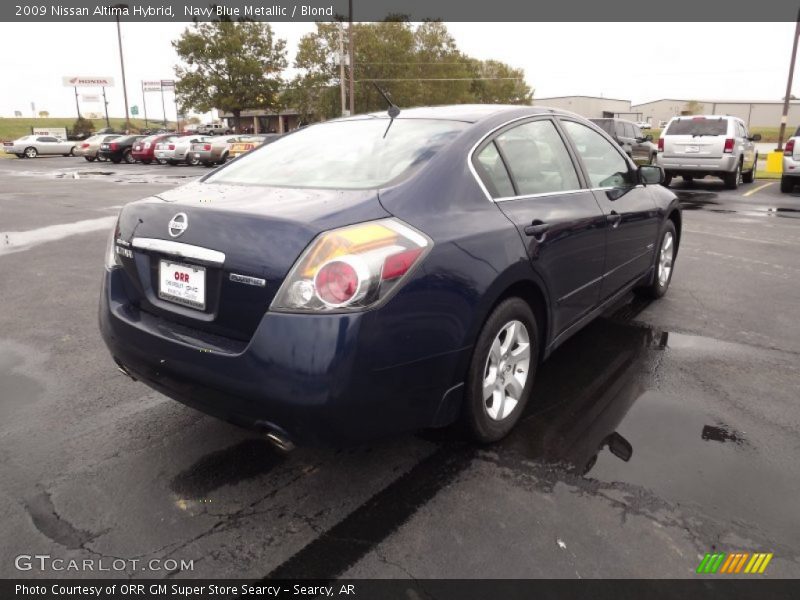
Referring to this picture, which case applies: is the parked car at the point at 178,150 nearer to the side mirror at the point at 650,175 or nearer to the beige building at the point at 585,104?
the side mirror at the point at 650,175

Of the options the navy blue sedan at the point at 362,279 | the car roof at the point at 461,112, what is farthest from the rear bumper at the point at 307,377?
the car roof at the point at 461,112

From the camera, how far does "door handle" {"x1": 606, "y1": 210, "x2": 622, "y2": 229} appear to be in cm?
377

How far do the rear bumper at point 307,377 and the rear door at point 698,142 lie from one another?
1392cm

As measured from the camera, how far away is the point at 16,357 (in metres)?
4.07

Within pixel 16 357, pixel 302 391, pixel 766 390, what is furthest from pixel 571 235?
pixel 16 357

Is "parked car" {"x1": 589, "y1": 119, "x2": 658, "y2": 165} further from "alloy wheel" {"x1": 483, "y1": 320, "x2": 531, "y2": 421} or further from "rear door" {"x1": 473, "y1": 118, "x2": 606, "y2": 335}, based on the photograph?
"alloy wheel" {"x1": 483, "y1": 320, "x2": 531, "y2": 421}

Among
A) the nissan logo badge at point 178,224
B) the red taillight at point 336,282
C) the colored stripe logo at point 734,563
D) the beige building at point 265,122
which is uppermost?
the beige building at point 265,122

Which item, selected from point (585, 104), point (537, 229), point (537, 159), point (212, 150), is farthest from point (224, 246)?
point (585, 104)

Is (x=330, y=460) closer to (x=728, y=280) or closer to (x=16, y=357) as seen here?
(x=16, y=357)

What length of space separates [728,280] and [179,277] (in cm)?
567

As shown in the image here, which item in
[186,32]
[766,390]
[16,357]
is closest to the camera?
[766,390]

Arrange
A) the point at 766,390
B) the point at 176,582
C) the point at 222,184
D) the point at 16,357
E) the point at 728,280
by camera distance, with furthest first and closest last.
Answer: the point at 728,280
the point at 16,357
the point at 766,390
the point at 222,184
the point at 176,582

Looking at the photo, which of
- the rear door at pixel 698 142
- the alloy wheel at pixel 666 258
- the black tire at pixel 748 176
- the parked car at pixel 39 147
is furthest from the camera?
the parked car at pixel 39 147

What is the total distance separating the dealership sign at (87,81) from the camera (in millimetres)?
79500
